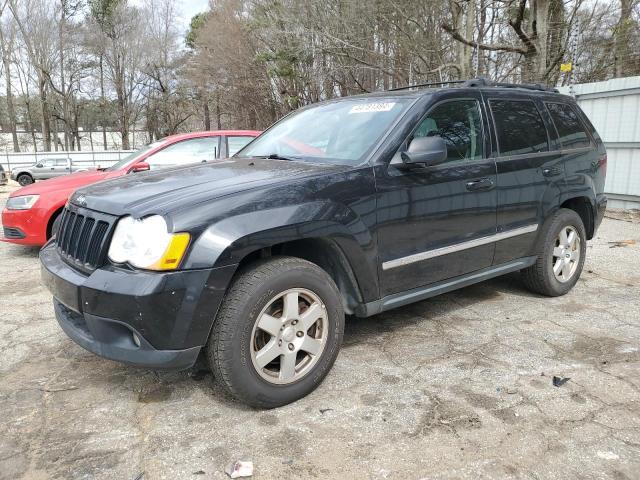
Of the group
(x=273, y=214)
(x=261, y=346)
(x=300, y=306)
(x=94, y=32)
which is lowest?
(x=261, y=346)

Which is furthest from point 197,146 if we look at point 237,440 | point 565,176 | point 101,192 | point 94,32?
point 94,32

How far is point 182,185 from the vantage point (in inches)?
114

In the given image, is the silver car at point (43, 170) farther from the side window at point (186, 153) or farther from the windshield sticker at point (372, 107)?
the windshield sticker at point (372, 107)

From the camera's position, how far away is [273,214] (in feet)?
8.79

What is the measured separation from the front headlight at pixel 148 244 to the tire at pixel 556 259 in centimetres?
315

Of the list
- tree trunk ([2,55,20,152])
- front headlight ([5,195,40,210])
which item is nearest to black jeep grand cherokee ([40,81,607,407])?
front headlight ([5,195,40,210])

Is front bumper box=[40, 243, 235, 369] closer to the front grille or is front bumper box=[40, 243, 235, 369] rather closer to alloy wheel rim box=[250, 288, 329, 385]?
the front grille

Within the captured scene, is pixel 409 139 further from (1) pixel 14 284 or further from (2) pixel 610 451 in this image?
(1) pixel 14 284

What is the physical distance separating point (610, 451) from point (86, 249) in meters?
2.76

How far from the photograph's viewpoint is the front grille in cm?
262

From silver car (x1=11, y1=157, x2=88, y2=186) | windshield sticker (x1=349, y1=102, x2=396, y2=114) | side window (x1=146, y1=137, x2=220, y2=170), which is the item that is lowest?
silver car (x1=11, y1=157, x2=88, y2=186)

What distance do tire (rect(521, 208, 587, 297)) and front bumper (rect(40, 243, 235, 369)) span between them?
2.97 metres

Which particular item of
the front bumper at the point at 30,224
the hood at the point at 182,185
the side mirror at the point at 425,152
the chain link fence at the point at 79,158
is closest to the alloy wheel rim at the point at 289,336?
the hood at the point at 182,185

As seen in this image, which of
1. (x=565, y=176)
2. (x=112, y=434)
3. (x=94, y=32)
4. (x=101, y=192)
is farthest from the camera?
(x=94, y=32)
